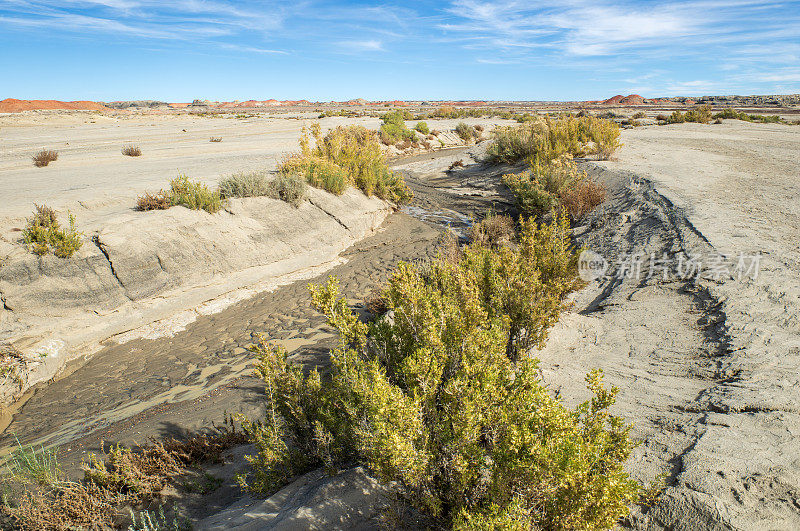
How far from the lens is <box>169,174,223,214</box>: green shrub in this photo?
9622 mm

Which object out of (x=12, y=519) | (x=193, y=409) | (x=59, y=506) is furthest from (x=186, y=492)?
(x=193, y=409)

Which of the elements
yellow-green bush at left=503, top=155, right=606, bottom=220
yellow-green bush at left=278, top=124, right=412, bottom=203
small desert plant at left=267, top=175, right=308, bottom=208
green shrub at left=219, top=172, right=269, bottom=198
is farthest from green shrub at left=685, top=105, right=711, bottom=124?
green shrub at left=219, top=172, right=269, bottom=198

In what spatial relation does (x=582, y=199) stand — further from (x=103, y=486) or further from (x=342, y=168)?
(x=103, y=486)

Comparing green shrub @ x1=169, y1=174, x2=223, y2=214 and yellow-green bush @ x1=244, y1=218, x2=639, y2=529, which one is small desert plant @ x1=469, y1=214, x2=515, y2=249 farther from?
green shrub @ x1=169, y1=174, x2=223, y2=214

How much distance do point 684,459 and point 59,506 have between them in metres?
5.11

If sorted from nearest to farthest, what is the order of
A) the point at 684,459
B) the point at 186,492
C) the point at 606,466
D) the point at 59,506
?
the point at 606,466
the point at 684,459
the point at 59,506
the point at 186,492

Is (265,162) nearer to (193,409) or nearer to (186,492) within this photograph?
(193,409)

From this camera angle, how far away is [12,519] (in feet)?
11.8

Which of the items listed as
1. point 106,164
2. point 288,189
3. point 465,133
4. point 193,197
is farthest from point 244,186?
point 465,133

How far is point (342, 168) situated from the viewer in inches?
536

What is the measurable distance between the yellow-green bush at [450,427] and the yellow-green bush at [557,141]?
1277 cm

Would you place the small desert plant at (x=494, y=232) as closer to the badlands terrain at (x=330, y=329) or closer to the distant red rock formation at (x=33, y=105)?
the badlands terrain at (x=330, y=329)

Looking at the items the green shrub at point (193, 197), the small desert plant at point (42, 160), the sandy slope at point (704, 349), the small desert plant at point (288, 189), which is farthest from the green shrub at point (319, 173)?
the small desert plant at point (42, 160)

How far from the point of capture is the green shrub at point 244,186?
10781 millimetres
